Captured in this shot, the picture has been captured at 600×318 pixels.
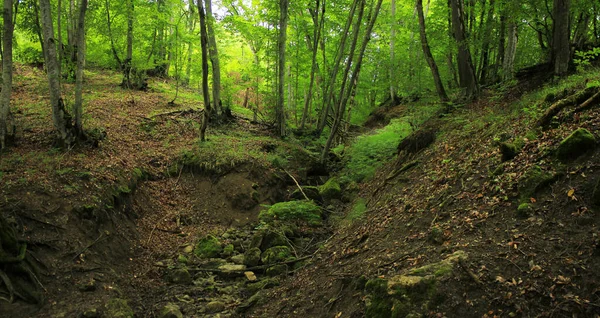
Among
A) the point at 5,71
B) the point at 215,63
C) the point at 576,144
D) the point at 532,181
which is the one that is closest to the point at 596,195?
the point at 532,181

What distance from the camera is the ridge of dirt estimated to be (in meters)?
3.38

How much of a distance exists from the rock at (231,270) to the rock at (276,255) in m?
0.52

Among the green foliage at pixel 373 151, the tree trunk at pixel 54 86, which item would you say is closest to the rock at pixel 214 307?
the tree trunk at pixel 54 86

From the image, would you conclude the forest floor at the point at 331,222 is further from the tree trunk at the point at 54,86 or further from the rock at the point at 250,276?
the tree trunk at the point at 54,86

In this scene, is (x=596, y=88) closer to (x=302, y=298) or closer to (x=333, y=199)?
(x=302, y=298)

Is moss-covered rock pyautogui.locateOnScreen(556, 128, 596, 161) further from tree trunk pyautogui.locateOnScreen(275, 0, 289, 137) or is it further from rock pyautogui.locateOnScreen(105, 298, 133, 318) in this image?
tree trunk pyautogui.locateOnScreen(275, 0, 289, 137)

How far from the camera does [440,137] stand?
9.15 metres

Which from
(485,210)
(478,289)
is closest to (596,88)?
(485,210)

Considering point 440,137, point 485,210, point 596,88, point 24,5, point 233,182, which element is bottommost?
point 233,182

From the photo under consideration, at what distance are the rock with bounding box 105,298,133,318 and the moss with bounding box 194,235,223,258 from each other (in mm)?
2578

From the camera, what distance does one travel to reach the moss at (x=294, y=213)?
912 cm

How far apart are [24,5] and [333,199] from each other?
12.4 m

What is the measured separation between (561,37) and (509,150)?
4646 mm

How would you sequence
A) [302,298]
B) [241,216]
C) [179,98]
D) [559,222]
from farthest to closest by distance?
[179,98] → [241,216] → [302,298] → [559,222]
